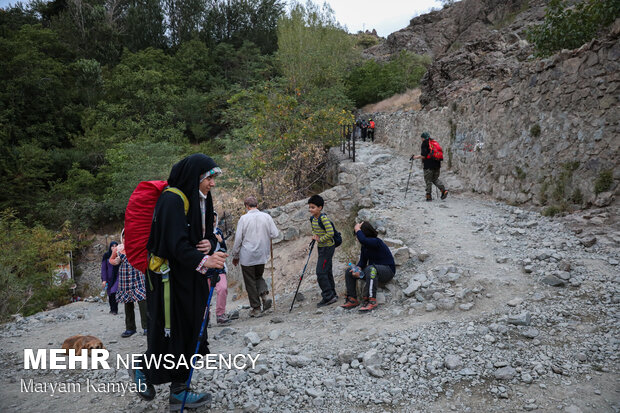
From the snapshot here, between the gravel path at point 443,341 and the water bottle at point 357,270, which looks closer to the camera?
the gravel path at point 443,341

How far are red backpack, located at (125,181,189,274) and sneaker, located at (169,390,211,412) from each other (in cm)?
95

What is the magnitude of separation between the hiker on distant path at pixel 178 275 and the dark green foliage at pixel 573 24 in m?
8.00

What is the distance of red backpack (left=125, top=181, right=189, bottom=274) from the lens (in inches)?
103

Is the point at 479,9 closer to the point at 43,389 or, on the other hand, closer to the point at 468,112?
the point at 468,112

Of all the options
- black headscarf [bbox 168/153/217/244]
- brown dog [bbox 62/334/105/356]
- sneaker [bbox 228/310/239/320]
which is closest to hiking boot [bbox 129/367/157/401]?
black headscarf [bbox 168/153/217/244]

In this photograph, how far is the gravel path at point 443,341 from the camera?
274 centimetres

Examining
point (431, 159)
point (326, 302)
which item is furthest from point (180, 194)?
point (431, 159)

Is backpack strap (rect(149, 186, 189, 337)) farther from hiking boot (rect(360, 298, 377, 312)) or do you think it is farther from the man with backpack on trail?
the man with backpack on trail

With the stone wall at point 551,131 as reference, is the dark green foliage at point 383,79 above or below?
above

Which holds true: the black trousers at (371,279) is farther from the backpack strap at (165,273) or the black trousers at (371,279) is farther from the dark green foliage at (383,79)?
the dark green foliage at (383,79)

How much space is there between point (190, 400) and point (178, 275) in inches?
37.9

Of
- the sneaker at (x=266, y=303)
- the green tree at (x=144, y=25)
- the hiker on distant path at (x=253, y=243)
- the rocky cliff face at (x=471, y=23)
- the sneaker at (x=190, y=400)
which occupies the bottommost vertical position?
the sneaker at (x=266, y=303)

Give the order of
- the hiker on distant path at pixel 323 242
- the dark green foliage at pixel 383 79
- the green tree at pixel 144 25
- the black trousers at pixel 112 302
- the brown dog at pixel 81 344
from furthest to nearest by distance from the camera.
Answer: the green tree at pixel 144 25
the dark green foliage at pixel 383 79
the black trousers at pixel 112 302
the hiker on distant path at pixel 323 242
the brown dog at pixel 81 344

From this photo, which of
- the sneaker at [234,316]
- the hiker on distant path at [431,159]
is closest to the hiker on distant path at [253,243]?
the sneaker at [234,316]
